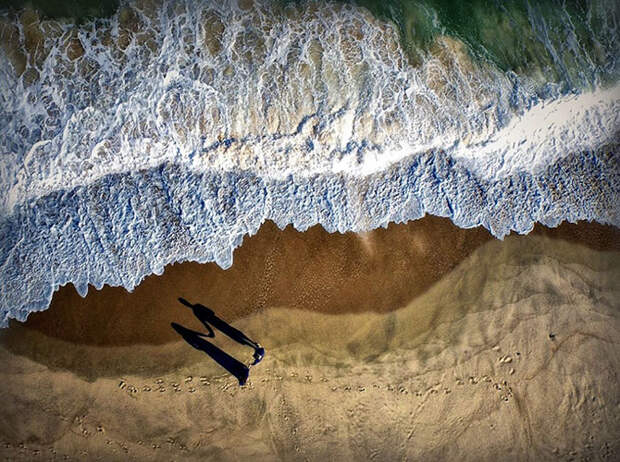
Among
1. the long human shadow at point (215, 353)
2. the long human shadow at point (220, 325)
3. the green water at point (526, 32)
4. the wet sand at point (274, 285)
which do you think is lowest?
the long human shadow at point (215, 353)

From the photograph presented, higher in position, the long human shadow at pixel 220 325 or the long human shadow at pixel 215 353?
the long human shadow at pixel 220 325

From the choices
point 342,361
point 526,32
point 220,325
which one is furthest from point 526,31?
point 220,325

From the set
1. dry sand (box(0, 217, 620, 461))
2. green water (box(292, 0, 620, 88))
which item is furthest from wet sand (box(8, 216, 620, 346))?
green water (box(292, 0, 620, 88))

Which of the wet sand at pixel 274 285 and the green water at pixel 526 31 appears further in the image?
the green water at pixel 526 31

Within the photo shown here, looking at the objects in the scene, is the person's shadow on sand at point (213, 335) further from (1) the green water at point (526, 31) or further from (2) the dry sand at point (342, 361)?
(1) the green water at point (526, 31)

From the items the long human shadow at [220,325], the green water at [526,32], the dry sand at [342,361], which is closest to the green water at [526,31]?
the green water at [526,32]

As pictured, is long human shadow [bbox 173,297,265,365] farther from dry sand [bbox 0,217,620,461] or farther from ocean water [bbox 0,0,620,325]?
ocean water [bbox 0,0,620,325]
